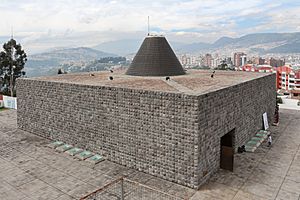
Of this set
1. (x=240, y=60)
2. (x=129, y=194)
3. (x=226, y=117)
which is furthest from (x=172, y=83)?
(x=240, y=60)

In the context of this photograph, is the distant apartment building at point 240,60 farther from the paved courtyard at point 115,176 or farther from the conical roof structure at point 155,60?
the paved courtyard at point 115,176

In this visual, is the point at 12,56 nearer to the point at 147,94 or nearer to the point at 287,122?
the point at 147,94

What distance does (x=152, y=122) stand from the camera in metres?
10.5

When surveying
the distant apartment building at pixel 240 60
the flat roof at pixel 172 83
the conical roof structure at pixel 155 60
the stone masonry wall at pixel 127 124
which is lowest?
the stone masonry wall at pixel 127 124

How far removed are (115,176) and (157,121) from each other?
9.36 ft

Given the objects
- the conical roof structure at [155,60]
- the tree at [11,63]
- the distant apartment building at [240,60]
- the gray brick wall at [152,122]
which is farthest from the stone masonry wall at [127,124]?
the distant apartment building at [240,60]

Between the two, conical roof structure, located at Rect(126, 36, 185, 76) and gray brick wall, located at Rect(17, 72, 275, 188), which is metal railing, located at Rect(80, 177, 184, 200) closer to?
gray brick wall, located at Rect(17, 72, 275, 188)

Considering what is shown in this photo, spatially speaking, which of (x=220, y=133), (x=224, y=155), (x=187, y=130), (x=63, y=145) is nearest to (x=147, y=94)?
(x=187, y=130)

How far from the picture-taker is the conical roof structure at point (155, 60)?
54.5ft

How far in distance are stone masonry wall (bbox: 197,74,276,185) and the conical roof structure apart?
521 centimetres

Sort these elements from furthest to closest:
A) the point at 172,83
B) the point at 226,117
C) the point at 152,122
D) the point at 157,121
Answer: the point at 172,83 < the point at 226,117 < the point at 152,122 < the point at 157,121

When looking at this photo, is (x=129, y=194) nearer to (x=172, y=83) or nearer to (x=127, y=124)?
(x=127, y=124)

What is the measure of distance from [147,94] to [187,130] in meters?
2.21

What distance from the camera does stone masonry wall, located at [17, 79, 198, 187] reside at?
9688 millimetres
